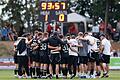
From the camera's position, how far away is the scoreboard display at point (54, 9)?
40.6 meters

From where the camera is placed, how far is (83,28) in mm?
51156

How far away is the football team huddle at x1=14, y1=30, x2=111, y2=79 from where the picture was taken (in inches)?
1272

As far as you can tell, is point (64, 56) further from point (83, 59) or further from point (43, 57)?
point (83, 59)

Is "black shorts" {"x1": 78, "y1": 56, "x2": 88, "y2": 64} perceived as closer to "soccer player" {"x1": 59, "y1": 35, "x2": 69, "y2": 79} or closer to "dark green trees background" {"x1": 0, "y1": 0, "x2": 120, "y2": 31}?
"soccer player" {"x1": 59, "y1": 35, "x2": 69, "y2": 79}

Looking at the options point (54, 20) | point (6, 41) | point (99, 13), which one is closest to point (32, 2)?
point (99, 13)

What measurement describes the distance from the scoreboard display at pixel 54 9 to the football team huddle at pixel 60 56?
687cm

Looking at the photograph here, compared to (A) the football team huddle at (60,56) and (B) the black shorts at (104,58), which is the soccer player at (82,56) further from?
(B) the black shorts at (104,58)

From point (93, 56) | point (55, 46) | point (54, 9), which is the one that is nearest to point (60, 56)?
point (55, 46)

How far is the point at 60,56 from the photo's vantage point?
32.4m

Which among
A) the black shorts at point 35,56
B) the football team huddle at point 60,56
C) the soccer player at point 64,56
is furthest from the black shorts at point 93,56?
the black shorts at point 35,56

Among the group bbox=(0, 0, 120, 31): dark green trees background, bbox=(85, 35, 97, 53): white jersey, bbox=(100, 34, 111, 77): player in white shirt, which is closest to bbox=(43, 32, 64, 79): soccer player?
bbox=(85, 35, 97, 53): white jersey

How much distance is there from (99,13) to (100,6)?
3.52 ft

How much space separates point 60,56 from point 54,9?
8.88 m

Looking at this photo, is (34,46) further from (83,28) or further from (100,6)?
(100,6)
